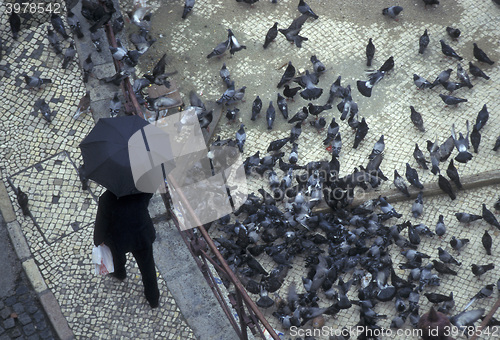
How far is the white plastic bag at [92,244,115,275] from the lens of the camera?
6.59 metres

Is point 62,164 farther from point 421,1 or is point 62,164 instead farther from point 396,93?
point 421,1

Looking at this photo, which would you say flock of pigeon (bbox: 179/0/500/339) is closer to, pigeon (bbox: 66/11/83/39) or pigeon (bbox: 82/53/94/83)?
pigeon (bbox: 82/53/94/83)

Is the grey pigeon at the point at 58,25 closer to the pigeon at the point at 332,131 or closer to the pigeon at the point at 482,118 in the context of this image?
the pigeon at the point at 332,131

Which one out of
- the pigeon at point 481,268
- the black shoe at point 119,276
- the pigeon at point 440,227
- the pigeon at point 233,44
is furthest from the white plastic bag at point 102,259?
the pigeon at point 233,44

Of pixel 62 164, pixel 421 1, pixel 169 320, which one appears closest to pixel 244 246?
pixel 169 320

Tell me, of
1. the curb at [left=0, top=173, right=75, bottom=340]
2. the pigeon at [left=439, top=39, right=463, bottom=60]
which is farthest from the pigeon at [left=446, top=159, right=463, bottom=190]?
the curb at [left=0, top=173, right=75, bottom=340]

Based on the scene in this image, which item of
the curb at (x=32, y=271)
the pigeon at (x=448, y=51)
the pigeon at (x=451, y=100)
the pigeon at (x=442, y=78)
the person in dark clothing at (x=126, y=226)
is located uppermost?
the person in dark clothing at (x=126, y=226)

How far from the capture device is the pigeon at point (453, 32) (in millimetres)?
11055

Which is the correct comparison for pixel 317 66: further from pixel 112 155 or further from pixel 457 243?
pixel 112 155

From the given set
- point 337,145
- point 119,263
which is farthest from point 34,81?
point 337,145

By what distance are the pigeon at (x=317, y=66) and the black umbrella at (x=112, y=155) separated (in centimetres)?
488

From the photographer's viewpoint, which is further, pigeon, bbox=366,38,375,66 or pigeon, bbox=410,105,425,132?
pigeon, bbox=366,38,375,66

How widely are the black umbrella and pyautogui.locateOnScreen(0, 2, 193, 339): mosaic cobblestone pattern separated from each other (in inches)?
70.5

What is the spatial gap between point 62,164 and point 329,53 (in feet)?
15.9
